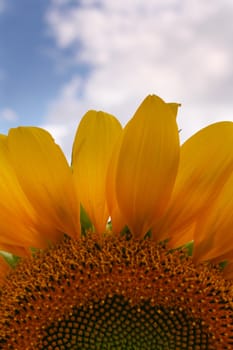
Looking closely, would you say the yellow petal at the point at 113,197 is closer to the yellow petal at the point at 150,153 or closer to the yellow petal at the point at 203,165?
the yellow petal at the point at 150,153

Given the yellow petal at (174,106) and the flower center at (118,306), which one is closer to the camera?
the flower center at (118,306)

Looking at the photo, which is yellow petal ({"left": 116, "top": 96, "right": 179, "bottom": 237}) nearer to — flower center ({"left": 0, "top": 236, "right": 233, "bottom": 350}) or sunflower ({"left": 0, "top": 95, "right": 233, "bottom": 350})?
sunflower ({"left": 0, "top": 95, "right": 233, "bottom": 350})

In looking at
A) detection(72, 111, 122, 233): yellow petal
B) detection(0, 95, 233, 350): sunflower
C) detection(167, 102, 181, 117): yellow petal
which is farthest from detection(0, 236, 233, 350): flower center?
detection(167, 102, 181, 117): yellow petal

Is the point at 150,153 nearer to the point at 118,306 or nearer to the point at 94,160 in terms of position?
the point at 94,160

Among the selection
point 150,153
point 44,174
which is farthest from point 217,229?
point 44,174

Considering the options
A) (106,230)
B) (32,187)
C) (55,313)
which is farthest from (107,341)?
(32,187)

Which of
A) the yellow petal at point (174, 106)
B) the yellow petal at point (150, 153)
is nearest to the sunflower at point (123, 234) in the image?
the yellow petal at point (150, 153)
